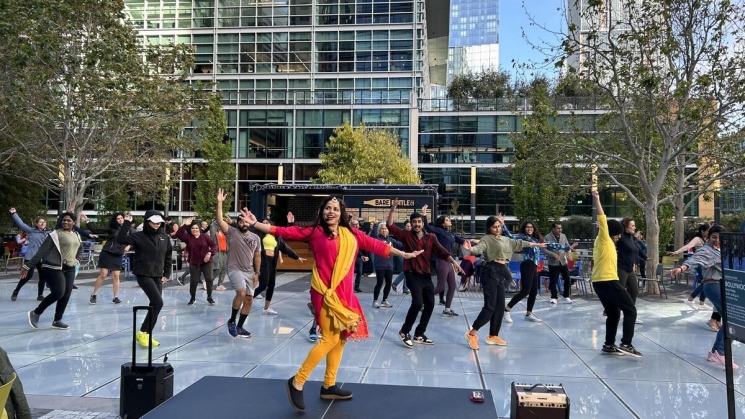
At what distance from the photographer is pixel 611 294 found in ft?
22.3

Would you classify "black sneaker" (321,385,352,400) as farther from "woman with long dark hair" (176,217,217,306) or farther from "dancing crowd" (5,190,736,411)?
"woman with long dark hair" (176,217,217,306)

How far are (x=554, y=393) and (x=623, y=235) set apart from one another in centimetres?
536

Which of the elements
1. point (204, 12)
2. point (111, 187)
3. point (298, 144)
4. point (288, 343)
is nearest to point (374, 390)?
point (288, 343)

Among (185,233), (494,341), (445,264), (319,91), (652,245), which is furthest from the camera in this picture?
(319,91)

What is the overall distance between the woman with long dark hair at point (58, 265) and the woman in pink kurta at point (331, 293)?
497 cm

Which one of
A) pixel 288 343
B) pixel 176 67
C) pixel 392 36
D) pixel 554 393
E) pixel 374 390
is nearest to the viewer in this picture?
pixel 554 393

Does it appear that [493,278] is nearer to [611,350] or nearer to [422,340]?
[422,340]

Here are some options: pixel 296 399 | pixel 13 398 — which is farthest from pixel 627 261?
pixel 13 398

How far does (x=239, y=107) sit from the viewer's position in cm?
4100

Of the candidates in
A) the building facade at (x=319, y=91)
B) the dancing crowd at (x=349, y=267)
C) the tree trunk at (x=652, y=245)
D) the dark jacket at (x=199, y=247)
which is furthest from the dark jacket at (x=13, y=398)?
the building facade at (x=319, y=91)

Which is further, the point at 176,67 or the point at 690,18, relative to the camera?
the point at 176,67

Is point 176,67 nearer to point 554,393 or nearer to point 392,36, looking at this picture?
point 554,393

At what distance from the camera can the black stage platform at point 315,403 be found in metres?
4.18

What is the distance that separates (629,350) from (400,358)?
3.03 m
